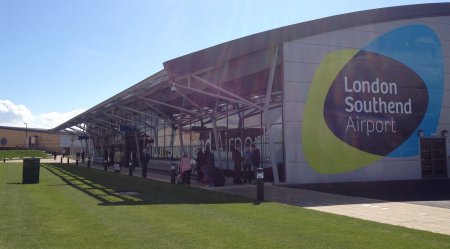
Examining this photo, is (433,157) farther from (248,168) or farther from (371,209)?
(371,209)

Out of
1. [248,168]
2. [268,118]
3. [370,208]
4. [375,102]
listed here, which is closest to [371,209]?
[370,208]

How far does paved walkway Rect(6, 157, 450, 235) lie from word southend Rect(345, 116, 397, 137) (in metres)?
5.72

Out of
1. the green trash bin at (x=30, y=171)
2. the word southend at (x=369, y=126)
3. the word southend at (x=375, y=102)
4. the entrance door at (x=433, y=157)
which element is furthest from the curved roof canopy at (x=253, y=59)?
the green trash bin at (x=30, y=171)

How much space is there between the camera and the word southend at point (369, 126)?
20.7m

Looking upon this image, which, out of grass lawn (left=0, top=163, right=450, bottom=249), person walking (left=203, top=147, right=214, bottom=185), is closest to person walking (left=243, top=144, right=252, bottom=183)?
person walking (left=203, top=147, right=214, bottom=185)

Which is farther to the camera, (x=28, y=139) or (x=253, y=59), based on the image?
(x=28, y=139)

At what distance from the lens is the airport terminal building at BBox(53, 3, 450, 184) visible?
19688mm

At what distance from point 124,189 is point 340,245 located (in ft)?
36.3

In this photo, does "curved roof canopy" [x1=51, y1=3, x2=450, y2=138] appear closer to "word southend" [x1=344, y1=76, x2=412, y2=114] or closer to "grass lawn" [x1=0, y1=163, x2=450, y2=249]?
"word southend" [x1=344, y1=76, x2=412, y2=114]

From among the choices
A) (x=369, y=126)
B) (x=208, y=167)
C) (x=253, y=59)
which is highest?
(x=253, y=59)

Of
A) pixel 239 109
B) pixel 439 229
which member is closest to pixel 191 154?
pixel 239 109

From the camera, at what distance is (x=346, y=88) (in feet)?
68.1

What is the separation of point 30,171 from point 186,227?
13686mm

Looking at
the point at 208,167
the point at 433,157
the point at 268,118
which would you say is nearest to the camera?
the point at 208,167
